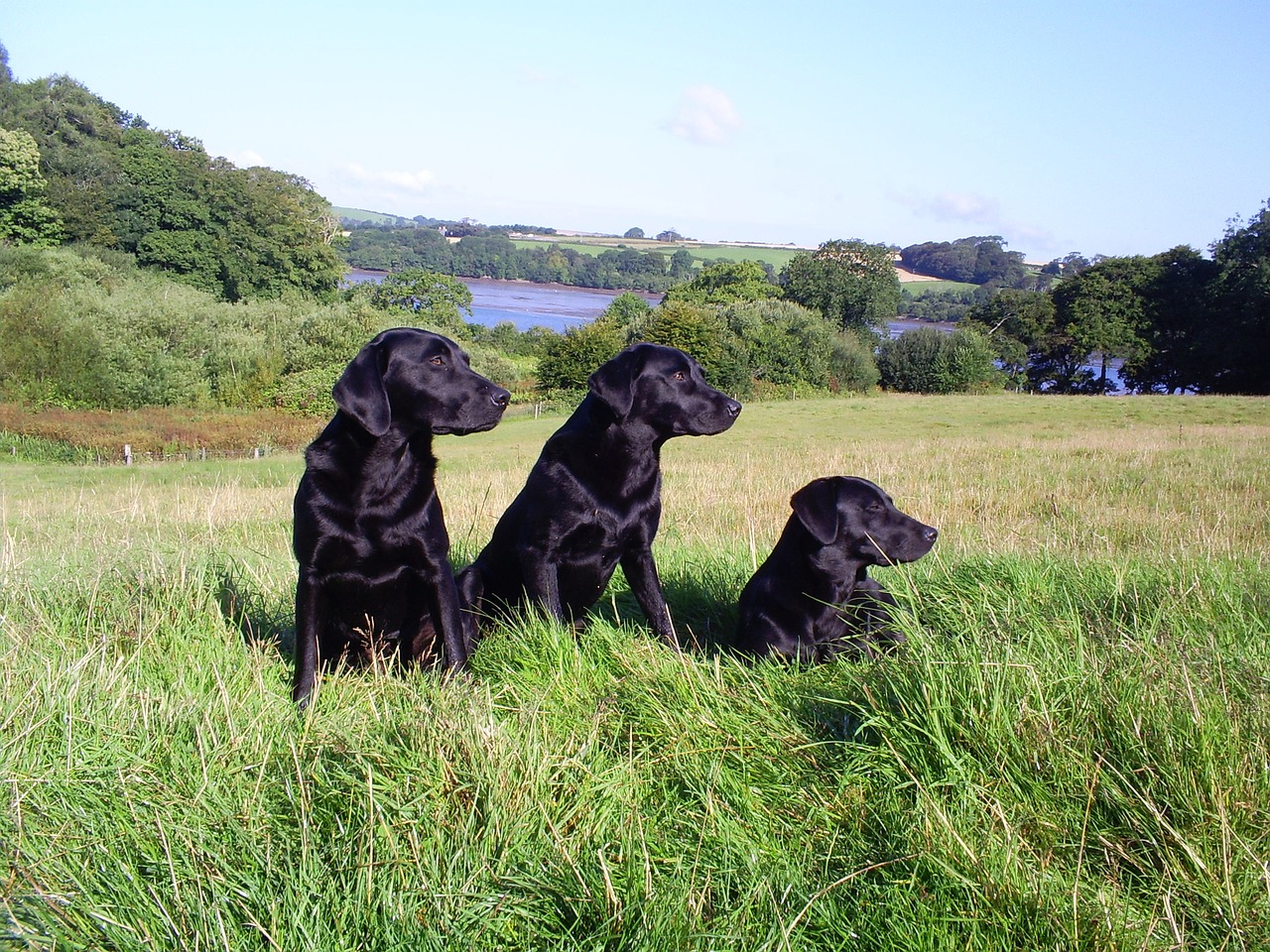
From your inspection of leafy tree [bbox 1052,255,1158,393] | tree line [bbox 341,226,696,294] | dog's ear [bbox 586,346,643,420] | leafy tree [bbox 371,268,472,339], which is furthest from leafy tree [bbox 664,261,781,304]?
dog's ear [bbox 586,346,643,420]

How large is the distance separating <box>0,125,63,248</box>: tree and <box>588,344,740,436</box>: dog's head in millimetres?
78201

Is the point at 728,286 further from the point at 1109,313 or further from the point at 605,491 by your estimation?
the point at 605,491

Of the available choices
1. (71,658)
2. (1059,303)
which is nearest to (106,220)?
(1059,303)

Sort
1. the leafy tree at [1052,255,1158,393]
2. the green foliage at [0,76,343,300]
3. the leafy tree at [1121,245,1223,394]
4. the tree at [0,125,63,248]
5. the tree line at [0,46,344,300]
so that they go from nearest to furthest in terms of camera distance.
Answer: the leafy tree at [1121,245,1223,394] < the tree at [0,125,63,248] < the leafy tree at [1052,255,1158,393] < the tree line at [0,46,344,300] < the green foliage at [0,76,343,300]

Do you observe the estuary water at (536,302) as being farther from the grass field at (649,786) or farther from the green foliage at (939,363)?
the grass field at (649,786)

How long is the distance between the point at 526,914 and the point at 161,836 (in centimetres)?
98

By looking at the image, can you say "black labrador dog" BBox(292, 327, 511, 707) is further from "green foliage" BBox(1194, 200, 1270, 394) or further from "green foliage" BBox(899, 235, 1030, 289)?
"green foliage" BBox(899, 235, 1030, 289)

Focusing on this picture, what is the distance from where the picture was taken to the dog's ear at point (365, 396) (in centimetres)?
409

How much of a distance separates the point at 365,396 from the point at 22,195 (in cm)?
8170

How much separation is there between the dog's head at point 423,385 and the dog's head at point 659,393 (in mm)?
705

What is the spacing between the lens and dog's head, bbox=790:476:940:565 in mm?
4750

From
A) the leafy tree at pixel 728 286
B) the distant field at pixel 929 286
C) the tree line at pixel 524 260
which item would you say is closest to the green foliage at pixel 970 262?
Result: the distant field at pixel 929 286

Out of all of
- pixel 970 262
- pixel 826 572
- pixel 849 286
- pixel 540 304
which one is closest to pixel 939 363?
pixel 849 286

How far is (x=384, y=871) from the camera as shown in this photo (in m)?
2.37
